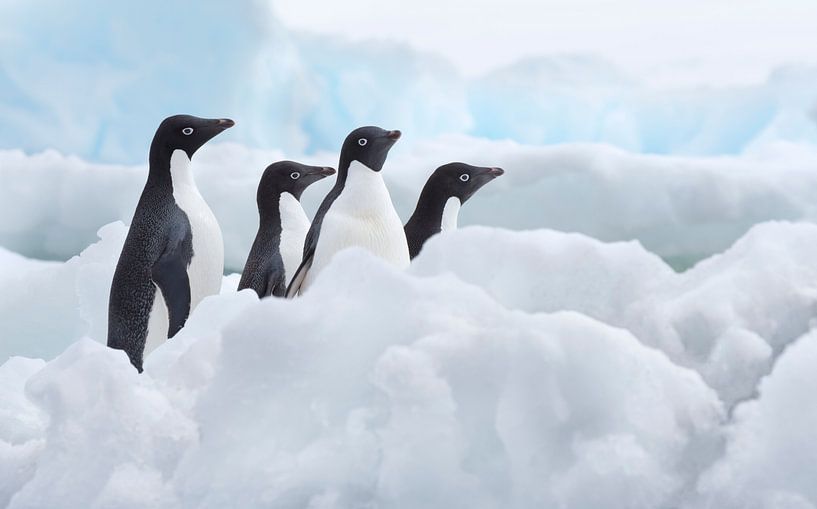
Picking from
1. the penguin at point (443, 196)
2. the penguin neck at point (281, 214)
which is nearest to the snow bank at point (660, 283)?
the penguin neck at point (281, 214)

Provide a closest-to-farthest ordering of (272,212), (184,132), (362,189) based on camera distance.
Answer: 1. (362,189)
2. (184,132)
3. (272,212)

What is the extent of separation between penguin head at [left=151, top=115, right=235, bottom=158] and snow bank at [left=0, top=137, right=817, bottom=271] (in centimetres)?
641

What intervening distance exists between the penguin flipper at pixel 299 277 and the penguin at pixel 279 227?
9.0 inches

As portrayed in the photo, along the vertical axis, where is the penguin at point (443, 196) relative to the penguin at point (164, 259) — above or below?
below

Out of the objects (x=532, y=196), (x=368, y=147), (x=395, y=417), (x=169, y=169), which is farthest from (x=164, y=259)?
(x=532, y=196)

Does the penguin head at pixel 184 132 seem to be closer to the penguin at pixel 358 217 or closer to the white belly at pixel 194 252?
the white belly at pixel 194 252

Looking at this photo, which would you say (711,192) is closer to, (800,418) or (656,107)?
(656,107)

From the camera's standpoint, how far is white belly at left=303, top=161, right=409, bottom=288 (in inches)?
123

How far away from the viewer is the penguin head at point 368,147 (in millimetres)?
3340

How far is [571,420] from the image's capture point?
147 centimetres

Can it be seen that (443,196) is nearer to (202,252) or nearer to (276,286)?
(276,286)

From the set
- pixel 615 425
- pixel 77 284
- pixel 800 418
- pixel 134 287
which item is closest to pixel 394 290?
pixel 615 425

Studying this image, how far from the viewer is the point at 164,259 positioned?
326 cm

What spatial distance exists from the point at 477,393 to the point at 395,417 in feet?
0.45
